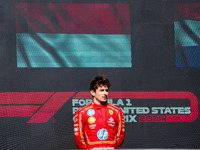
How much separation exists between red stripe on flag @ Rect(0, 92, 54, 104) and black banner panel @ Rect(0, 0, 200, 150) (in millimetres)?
19

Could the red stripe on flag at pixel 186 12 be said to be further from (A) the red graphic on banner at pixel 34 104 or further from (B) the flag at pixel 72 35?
(A) the red graphic on banner at pixel 34 104

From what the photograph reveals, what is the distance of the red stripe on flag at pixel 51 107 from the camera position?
6.03 meters

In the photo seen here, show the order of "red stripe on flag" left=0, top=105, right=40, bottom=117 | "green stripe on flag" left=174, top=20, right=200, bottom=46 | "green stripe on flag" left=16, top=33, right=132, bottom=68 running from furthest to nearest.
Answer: "green stripe on flag" left=174, top=20, right=200, bottom=46
"green stripe on flag" left=16, top=33, right=132, bottom=68
"red stripe on flag" left=0, top=105, right=40, bottom=117

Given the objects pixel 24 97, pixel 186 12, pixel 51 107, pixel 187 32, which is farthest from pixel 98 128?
pixel 186 12

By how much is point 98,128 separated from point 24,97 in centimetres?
285

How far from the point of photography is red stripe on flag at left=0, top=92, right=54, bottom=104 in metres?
6.00

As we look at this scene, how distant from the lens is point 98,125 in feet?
11.8

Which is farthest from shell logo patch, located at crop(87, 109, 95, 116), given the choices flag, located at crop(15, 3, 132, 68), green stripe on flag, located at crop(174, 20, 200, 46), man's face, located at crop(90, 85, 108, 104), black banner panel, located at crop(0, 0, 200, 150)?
green stripe on flag, located at crop(174, 20, 200, 46)

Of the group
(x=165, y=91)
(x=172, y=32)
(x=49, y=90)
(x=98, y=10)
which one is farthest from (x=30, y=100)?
(x=172, y=32)

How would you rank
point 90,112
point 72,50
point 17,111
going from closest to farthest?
point 90,112
point 17,111
point 72,50

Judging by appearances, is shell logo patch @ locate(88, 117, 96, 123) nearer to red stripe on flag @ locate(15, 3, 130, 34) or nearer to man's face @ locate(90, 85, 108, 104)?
man's face @ locate(90, 85, 108, 104)

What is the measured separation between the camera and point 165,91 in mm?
6289

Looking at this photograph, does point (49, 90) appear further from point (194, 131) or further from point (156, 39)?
point (194, 131)

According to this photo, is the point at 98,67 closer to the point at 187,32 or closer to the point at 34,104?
the point at 34,104
